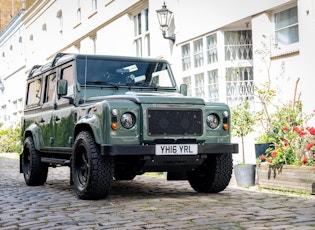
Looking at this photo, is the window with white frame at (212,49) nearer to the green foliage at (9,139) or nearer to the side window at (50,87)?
the side window at (50,87)

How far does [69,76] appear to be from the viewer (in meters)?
8.61

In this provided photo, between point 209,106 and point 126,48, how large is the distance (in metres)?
10.5

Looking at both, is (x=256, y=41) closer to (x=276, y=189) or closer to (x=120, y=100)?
(x=276, y=189)

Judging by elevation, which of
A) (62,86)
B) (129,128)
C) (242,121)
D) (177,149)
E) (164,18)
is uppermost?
(164,18)

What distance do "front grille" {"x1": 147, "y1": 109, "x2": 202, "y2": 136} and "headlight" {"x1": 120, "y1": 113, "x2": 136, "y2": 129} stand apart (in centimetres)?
20

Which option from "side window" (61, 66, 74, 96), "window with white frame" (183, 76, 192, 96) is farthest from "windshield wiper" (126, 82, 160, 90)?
"window with white frame" (183, 76, 192, 96)

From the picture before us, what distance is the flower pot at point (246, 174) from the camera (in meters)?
8.99

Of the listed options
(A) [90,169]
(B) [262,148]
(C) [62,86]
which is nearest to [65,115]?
(C) [62,86]

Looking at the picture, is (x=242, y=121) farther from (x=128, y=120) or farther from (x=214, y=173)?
(x=128, y=120)

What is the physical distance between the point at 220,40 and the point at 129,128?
5.82 m

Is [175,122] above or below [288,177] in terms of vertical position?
above

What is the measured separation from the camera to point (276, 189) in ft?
26.9

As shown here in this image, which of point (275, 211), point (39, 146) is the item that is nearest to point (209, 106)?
point (275, 211)

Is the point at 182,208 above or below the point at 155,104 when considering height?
below
